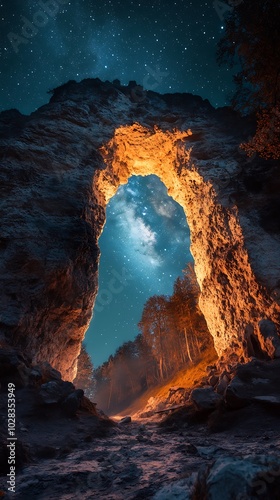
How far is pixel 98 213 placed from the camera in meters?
19.0

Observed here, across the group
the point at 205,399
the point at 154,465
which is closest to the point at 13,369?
the point at 154,465

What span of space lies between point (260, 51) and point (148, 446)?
47.6 ft

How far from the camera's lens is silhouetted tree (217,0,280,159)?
9508mm

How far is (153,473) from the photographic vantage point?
161 inches

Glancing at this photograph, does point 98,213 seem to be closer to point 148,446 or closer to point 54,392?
point 54,392

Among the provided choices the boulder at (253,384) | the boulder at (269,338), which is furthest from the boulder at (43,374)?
the boulder at (269,338)

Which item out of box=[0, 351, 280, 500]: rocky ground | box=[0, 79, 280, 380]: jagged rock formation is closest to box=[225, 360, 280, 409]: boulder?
box=[0, 351, 280, 500]: rocky ground

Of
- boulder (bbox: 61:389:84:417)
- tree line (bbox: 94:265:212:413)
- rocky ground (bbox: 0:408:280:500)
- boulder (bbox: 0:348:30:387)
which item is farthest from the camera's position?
tree line (bbox: 94:265:212:413)

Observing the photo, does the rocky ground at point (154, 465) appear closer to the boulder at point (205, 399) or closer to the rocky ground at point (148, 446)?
the rocky ground at point (148, 446)

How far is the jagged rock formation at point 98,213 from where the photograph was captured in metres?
12.2

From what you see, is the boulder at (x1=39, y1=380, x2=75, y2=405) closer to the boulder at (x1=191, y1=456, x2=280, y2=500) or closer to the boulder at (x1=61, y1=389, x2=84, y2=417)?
the boulder at (x1=61, y1=389, x2=84, y2=417)

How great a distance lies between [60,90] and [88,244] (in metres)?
20.2

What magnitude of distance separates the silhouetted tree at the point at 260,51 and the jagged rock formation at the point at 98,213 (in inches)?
190

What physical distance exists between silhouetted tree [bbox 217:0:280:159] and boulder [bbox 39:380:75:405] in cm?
1255
